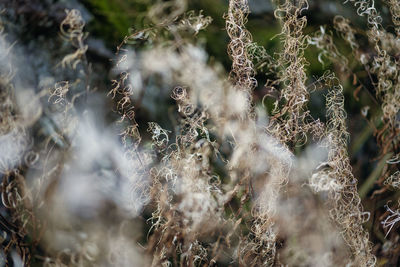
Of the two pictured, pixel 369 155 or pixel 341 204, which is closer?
pixel 341 204

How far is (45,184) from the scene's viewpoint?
27.9 inches

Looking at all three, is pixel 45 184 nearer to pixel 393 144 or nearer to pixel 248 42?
pixel 248 42

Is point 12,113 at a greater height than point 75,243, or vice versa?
point 12,113

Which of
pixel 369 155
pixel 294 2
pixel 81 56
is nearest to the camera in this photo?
pixel 294 2

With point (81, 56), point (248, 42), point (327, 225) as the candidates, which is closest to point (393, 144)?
point (327, 225)

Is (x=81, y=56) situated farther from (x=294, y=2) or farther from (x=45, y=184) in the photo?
(x=294, y=2)

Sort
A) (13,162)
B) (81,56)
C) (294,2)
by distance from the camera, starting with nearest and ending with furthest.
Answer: (13,162)
(294,2)
(81,56)

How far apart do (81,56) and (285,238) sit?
533 millimetres

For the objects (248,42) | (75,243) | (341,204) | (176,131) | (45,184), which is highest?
(248,42)

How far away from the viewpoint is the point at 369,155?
2.93ft

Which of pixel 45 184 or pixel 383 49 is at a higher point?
pixel 383 49

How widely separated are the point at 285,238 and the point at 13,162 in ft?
1.47

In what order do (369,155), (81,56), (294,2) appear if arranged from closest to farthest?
(294,2) < (81,56) < (369,155)

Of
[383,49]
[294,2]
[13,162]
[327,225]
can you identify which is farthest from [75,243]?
[383,49]
